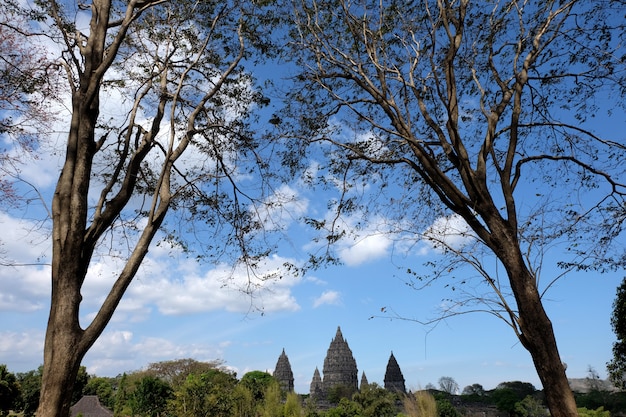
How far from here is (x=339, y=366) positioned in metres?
55.8

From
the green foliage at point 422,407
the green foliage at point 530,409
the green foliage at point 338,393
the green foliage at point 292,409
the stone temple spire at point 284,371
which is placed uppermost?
the stone temple spire at point 284,371

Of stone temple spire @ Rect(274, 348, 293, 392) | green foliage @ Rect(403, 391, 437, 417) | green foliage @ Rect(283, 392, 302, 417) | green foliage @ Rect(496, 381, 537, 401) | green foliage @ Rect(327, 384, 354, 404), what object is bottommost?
green foliage @ Rect(403, 391, 437, 417)

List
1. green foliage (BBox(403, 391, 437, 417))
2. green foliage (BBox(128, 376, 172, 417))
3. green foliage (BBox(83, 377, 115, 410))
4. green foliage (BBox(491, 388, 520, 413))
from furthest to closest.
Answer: green foliage (BBox(83, 377, 115, 410)), green foliage (BBox(491, 388, 520, 413)), green foliage (BBox(128, 376, 172, 417)), green foliage (BBox(403, 391, 437, 417))

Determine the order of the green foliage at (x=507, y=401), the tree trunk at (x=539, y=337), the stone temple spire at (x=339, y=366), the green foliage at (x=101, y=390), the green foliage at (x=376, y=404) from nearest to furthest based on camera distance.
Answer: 1. the tree trunk at (x=539, y=337)
2. the green foliage at (x=376, y=404)
3. the green foliage at (x=507, y=401)
4. the green foliage at (x=101, y=390)
5. the stone temple spire at (x=339, y=366)

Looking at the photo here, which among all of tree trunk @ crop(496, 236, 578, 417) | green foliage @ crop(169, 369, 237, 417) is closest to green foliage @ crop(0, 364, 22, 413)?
green foliage @ crop(169, 369, 237, 417)

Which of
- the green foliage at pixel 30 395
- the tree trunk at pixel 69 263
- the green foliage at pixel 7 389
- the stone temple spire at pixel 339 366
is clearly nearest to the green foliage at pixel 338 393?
the stone temple spire at pixel 339 366

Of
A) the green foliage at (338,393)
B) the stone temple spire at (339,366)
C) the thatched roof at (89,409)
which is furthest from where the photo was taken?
the stone temple spire at (339,366)

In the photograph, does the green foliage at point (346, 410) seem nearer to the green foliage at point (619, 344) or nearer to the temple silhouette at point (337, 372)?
the green foliage at point (619, 344)

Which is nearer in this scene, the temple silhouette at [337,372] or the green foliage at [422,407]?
the green foliage at [422,407]

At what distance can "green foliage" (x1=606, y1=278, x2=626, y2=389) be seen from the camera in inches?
584

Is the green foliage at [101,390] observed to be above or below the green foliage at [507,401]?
above

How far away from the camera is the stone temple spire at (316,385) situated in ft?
187

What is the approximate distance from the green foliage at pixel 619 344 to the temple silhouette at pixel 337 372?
39313mm

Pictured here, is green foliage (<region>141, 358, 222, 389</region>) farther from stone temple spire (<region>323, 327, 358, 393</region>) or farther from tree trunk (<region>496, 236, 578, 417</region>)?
tree trunk (<region>496, 236, 578, 417</region>)
